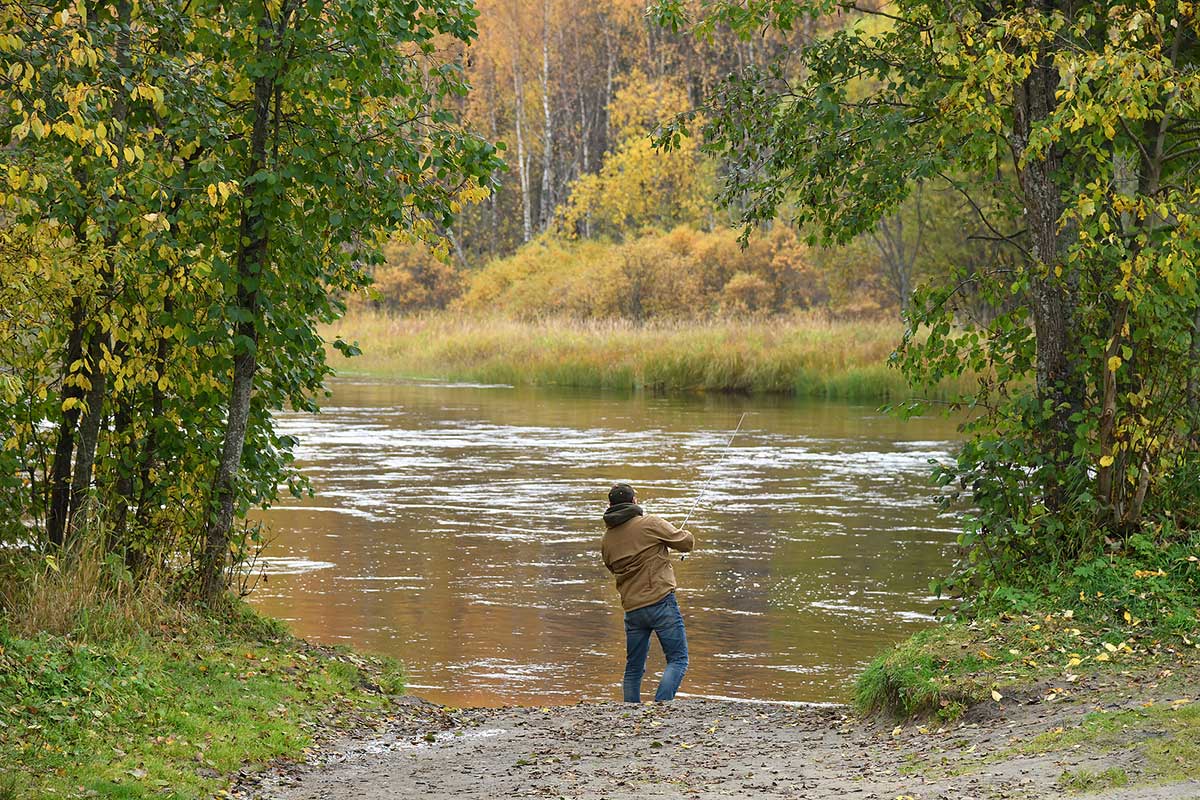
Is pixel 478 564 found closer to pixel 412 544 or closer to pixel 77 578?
pixel 412 544

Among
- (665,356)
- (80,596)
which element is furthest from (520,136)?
(80,596)

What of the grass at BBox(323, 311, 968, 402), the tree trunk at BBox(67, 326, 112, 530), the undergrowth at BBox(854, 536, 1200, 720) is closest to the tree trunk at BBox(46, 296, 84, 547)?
the tree trunk at BBox(67, 326, 112, 530)

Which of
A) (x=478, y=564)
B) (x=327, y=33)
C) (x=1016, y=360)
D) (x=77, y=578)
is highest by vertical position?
(x=327, y=33)

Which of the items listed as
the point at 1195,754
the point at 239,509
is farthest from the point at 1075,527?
the point at 239,509

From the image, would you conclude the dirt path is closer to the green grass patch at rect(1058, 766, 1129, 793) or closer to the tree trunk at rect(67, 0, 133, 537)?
the green grass patch at rect(1058, 766, 1129, 793)

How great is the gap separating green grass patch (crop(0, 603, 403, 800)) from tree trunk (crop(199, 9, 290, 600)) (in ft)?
1.50

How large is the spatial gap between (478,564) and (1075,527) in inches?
321

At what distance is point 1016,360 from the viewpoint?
11266 mm

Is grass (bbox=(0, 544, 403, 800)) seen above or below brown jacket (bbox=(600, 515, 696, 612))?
below

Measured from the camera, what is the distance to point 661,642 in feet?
35.2

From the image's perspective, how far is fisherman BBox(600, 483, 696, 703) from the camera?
1058cm

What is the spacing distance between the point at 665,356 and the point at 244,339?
33.6m

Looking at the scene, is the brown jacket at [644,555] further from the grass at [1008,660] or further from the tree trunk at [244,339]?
the tree trunk at [244,339]

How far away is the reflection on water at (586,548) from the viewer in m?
13.1
